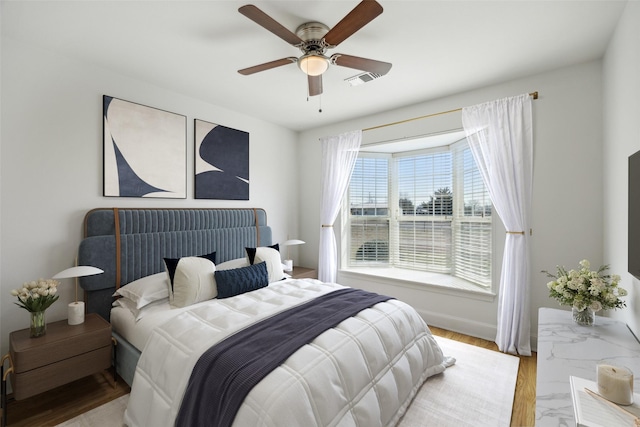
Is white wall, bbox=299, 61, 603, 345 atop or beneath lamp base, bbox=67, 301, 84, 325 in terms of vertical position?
atop

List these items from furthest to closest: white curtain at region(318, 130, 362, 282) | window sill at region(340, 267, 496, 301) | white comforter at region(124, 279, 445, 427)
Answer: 1. white curtain at region(318, 130, 362, 282)
2. window sill at region(340, 267, 496, 301)
3. white comforter at region(124, 279, 445, 427)

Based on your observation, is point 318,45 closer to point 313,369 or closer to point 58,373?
point 313,369

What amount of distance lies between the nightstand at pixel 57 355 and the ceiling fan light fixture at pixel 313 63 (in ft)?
8.10

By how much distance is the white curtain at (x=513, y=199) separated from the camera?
2752 mm

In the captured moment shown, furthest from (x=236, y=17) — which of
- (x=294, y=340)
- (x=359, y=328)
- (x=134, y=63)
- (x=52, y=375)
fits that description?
(x=52, y=375)

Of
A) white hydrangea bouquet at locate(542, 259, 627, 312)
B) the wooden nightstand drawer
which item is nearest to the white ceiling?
white hydrangea bouquet at locate(542, 259, 627, 312)

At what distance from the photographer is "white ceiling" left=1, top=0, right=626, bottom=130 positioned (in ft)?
6.09

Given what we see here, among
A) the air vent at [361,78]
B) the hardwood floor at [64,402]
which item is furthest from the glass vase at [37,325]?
the air vent at [361,78]

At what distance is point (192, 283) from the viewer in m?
2.44

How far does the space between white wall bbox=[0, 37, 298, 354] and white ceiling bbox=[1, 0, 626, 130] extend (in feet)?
0.63

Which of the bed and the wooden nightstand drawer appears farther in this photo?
the wooden nightstand drawer

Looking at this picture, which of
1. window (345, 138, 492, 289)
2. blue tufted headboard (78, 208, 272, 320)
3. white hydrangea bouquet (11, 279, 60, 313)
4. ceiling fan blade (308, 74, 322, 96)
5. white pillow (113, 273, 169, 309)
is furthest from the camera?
window (345, 138, 492, 289)

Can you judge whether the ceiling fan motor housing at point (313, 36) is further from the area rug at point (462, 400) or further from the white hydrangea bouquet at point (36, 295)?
the area rug at point (462, 400)

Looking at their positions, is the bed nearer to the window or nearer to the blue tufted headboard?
the blue tufted headboard
